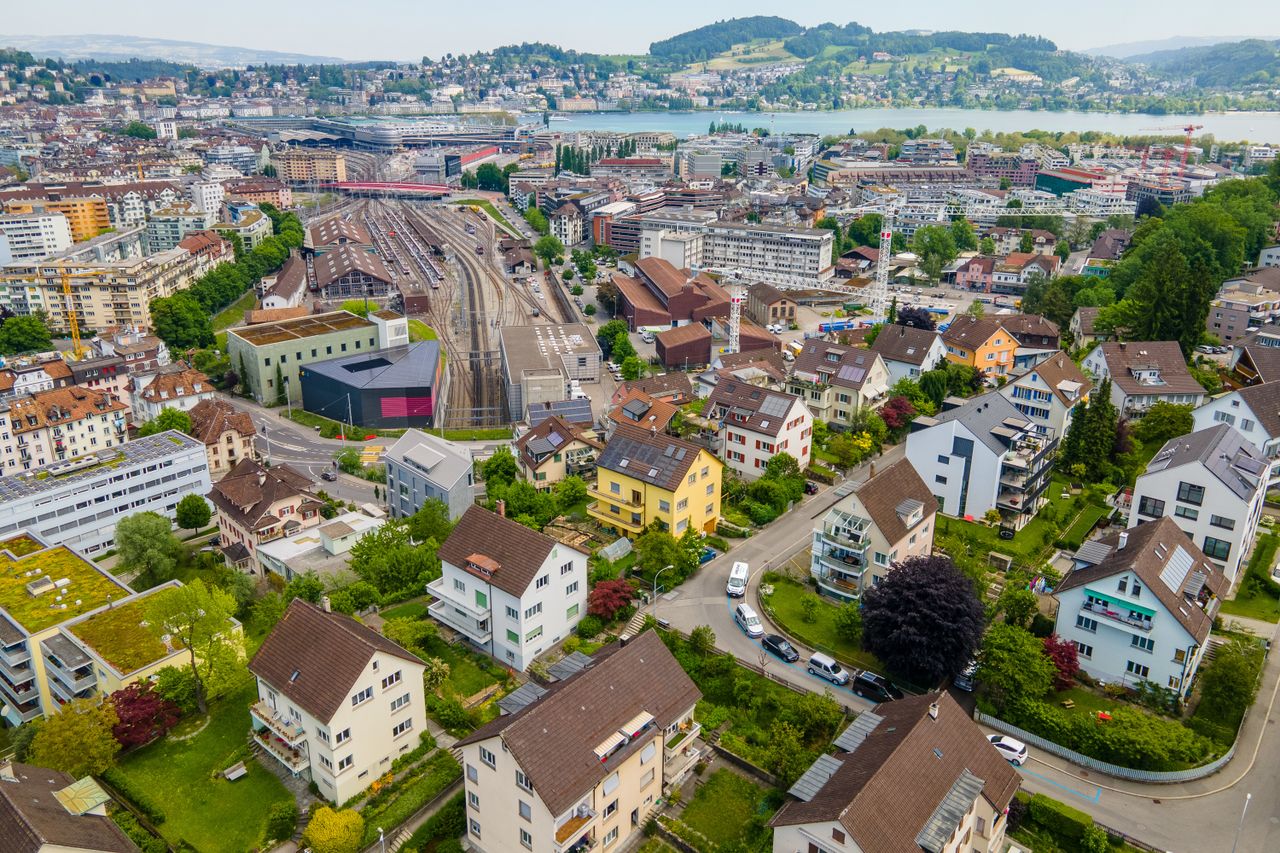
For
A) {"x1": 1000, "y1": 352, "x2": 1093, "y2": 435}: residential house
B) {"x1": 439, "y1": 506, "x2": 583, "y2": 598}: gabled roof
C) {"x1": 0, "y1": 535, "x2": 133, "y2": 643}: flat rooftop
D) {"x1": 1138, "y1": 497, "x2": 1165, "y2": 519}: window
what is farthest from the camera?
{"x1": 1000, "y1": 352, "x2": 1093, "y2": 435}: residential house

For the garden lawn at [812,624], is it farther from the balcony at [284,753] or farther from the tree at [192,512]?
the tree at [192,512]

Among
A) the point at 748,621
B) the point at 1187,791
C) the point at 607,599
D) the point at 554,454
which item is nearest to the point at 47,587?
the point at 607,599

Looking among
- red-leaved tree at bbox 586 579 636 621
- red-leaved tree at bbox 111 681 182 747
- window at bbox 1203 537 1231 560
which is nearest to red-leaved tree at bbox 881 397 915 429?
window at bbox 1203 537 1231 560

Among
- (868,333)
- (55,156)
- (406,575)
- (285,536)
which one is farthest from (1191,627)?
(55,156)

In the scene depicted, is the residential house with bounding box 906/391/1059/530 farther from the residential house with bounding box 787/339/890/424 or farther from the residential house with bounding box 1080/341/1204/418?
the residential house with bounding box 1080/341/1204/418

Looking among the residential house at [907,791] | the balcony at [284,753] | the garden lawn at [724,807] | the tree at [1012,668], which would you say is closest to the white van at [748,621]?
the garden lawn at [724,807]

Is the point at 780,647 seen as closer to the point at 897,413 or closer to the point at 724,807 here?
the point at 724,807
